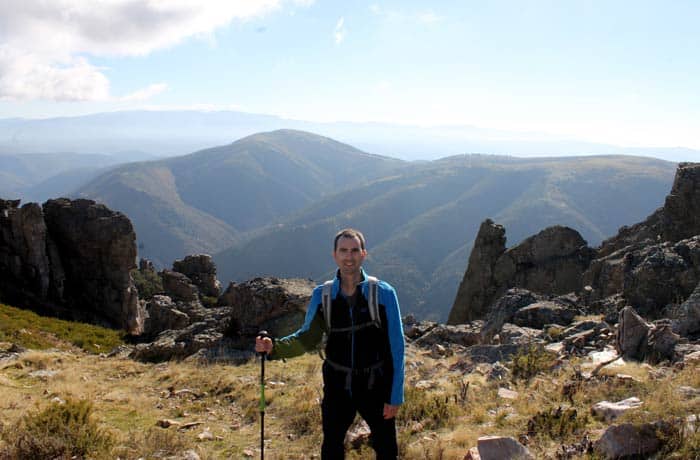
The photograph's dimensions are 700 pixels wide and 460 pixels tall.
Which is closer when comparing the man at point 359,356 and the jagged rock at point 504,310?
the man at point 359,356

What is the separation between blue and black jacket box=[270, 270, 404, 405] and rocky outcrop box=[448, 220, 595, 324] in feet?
86.2

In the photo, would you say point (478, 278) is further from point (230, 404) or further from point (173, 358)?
point (230, 404)

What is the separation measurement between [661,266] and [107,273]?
1645 inches

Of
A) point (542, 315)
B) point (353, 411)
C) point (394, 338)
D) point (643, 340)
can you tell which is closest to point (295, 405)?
point (353, 411)

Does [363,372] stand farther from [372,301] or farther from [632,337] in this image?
[632,337]

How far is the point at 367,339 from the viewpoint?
6184mm

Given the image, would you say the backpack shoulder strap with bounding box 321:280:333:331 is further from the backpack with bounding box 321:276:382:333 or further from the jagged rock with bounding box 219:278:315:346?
the jagged rock with bounding box 219:278:315:346

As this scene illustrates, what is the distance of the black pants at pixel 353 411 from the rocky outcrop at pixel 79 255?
39.4m

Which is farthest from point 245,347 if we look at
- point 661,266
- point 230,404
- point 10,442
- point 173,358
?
point 661,266

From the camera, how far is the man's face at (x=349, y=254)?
612 cm

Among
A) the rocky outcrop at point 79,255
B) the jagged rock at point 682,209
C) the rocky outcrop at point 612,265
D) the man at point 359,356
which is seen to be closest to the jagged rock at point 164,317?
the rocky outcrop at point 79,255

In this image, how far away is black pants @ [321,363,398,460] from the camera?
6.16 metres

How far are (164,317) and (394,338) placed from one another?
89.9 feet

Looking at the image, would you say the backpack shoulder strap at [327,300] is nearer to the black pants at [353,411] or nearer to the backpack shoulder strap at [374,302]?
the backpack shoulder strap at [374,302]
